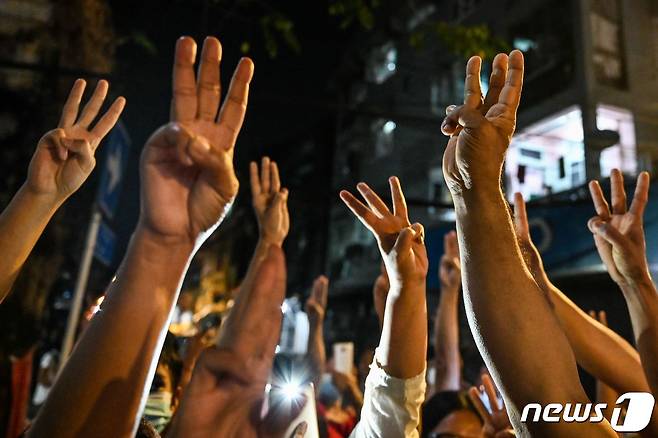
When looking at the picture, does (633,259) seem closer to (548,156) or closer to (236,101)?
(236,101)

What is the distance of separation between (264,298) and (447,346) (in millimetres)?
2470

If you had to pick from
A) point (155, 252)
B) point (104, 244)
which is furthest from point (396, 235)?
point (104, 244)

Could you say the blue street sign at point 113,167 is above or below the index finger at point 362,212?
above

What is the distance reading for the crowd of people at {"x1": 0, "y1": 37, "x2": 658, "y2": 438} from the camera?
55.4 inches

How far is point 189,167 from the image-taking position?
65.1 inches

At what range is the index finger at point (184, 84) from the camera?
1.73 metres

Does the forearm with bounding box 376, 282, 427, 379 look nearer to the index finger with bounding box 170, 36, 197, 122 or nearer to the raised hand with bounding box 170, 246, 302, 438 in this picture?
the raised hand with bounding box 170, 246, 302, 438

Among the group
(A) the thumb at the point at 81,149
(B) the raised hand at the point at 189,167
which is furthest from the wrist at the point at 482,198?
(A) the thumb at the point at 81,149

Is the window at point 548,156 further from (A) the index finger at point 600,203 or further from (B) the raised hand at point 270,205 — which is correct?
(B) the raised hand at point 270,205

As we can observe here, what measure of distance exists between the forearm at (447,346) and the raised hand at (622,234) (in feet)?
5.22

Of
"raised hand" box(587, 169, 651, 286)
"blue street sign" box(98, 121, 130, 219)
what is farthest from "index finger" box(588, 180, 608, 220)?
"blue street sign" box(98, 121, 130, 219)

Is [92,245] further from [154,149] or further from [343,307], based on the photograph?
[343,307]

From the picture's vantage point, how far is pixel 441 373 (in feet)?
13.6

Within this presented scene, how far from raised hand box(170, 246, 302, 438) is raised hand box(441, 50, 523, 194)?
0.87 metres
